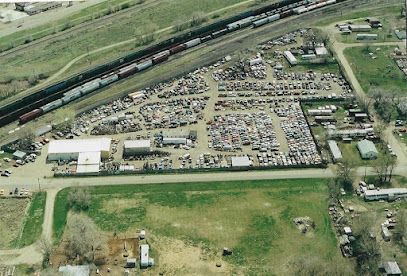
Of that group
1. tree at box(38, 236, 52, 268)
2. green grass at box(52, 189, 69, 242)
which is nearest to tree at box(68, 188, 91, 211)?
green grass at box(52, 189, 69, 242)

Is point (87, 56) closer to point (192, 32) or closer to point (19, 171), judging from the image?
point (192, 32)

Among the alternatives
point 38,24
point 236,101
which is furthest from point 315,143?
point 38,24

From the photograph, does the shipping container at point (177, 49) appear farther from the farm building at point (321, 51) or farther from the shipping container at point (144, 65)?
the farm building at point (321, 51)

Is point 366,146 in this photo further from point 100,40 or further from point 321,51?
point 100,40

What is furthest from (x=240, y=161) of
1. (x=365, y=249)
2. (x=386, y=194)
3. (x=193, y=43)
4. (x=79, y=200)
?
(x=193, y=43)

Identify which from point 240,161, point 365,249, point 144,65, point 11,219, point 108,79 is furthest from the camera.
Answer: point 144,65
